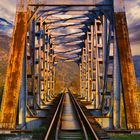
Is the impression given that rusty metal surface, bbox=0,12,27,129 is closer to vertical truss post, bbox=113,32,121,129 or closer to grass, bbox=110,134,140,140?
grass, bbox=110,134,140,140

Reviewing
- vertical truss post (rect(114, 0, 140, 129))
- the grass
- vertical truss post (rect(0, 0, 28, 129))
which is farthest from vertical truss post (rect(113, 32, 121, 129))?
vertical truss post (rect(0, 0, 28, 129))

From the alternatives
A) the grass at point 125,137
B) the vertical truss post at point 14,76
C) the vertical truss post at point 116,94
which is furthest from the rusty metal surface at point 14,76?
the vertical truss post at point 116,94

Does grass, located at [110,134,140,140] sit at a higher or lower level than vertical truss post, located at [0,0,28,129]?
lower

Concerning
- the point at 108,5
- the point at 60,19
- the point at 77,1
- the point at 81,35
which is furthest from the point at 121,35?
the point at 81,35

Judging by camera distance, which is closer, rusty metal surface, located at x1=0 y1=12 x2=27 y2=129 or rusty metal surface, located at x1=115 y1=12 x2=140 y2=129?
rusty metal surface, located at x1=0 y1=12 x2=27 y2=129

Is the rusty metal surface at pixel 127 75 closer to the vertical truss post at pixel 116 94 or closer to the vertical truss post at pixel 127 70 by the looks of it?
the vertical truss post at pixel 127 70

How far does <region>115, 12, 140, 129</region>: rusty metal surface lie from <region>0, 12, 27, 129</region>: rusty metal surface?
13.5 ft

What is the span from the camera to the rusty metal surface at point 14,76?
13.4 metres

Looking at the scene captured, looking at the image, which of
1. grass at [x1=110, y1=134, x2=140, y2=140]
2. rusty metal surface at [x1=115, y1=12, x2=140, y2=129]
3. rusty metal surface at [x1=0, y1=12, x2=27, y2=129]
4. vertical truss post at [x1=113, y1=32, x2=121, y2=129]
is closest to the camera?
grass at [x1=110, y1=134, x2=140, y2=140]

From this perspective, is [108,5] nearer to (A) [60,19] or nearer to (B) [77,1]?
(B) [77,1]

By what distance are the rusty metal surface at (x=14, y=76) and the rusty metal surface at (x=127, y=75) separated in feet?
13.5

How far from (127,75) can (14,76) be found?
4.55m

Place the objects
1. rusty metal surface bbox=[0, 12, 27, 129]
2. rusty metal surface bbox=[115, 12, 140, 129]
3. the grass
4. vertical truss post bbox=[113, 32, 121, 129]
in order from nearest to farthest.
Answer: the grass
rusty metal surface bbox=[0, 12, 27, 129]
rusty metal surface bbox=[115, 12, 140, 129]
vertical truss post bbox=[113, 32, 121, 129]

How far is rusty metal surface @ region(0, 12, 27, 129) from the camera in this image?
13359 millimetres
